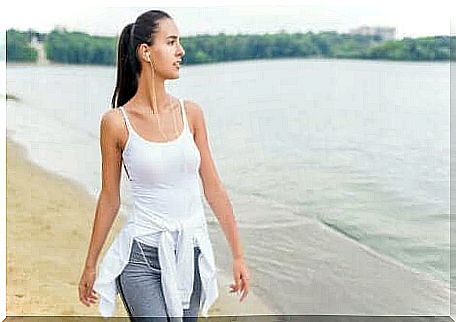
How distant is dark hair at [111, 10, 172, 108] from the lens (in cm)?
313

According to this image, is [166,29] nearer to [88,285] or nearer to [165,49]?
[165,49]

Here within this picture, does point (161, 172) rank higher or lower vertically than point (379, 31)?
lower

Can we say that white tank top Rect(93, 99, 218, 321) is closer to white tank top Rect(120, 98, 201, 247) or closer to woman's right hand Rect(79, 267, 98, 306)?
white tank top Rect(120, 98, 201, 247)

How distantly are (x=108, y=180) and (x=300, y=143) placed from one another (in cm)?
140

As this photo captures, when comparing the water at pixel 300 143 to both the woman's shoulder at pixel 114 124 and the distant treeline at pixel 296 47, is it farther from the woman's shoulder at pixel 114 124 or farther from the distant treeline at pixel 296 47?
the woman's shoulder at pixel 114 124

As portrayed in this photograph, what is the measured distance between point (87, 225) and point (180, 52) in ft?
4.72

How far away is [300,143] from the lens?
4305 mm

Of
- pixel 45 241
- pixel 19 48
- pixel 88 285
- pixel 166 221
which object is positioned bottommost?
pixel 45 241

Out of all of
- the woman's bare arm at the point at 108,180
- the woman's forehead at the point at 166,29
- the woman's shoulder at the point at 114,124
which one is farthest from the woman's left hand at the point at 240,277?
the woman's forehead at the point at 166,29

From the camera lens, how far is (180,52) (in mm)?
3215

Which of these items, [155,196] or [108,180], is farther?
[108,180]

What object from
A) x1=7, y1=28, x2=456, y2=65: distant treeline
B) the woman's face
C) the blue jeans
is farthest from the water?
the blue jeans

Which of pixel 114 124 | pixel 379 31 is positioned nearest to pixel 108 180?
pixel 114 124

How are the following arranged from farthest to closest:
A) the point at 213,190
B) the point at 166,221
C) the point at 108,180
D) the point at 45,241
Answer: the point at 45,241 < the point at 213,190 < the point at 108,180 < the point at 166,221
